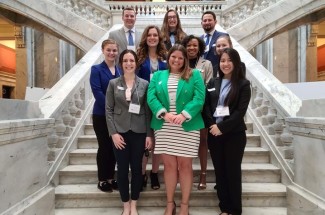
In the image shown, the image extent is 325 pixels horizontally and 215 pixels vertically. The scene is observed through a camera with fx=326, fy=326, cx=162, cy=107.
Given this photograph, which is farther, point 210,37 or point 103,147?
point 210,37

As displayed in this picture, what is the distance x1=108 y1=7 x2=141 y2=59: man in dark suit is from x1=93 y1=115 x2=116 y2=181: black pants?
124 cm

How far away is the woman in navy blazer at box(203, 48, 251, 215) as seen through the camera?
2967 millimetres

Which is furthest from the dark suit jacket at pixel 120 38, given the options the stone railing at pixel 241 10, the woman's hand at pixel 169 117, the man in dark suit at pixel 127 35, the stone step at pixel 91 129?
the stone railing at pixel 241 10

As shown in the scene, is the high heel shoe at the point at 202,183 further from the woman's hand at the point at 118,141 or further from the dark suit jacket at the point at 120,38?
the dark suit jacket at the point at 120,38

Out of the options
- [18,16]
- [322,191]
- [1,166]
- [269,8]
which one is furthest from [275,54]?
[1,166]

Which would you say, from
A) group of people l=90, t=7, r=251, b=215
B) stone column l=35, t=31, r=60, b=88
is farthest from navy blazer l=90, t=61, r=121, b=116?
stone column l=35, t=31, r=60, b=88

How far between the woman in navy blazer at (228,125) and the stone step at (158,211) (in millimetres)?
299

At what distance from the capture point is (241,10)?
9.09 meters

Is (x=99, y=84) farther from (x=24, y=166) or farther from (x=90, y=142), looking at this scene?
(x=90, y=142)

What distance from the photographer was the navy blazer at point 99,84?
130 inches

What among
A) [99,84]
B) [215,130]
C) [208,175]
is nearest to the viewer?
[215,130]

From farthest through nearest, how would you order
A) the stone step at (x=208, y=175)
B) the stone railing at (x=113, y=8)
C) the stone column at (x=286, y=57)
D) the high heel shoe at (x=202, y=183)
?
the stone column at (x=286, y=57)
the stone railing at (x=113, y=8)
the stone step at (x=208, y=175)
the high heel shoe at (x=202, y=183)

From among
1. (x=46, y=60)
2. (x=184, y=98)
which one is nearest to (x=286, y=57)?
(x=46, y=60)

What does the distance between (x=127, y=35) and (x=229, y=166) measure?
2.27m
